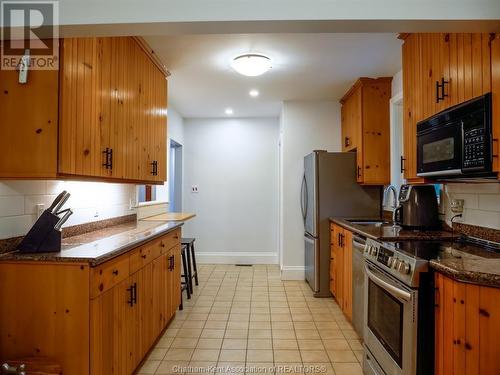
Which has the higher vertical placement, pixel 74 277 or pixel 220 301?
pixel 74 277

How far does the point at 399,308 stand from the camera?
176 centimetres

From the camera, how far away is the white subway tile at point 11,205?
171cm

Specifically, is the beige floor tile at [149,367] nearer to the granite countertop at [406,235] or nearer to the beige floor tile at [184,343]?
the beige floor tile at [184,343]

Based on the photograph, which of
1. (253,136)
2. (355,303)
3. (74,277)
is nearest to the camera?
(74,277)

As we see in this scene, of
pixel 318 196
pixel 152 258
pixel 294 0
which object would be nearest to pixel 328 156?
pixel 318 196

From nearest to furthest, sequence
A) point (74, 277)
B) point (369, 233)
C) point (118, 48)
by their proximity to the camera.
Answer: point (74, 277), point (118, 48), point (369, 233)

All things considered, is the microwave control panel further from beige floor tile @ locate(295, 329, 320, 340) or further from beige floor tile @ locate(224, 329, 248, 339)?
beige floor tile @ locate(224, 329, 248, 339)

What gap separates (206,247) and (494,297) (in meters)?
4.66

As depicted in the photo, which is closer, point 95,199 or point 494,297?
point 494,297

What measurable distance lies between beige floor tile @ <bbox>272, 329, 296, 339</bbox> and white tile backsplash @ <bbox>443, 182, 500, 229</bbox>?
165cm

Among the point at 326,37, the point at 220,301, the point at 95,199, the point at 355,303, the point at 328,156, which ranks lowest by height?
the point at 220,301

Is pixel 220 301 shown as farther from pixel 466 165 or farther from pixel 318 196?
pixel 466 165

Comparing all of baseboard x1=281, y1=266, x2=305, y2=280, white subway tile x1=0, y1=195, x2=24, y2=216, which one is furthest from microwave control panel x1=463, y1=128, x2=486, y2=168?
baseboard x1=281, y1=266, x2=305, y2=280

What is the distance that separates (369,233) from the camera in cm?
244
